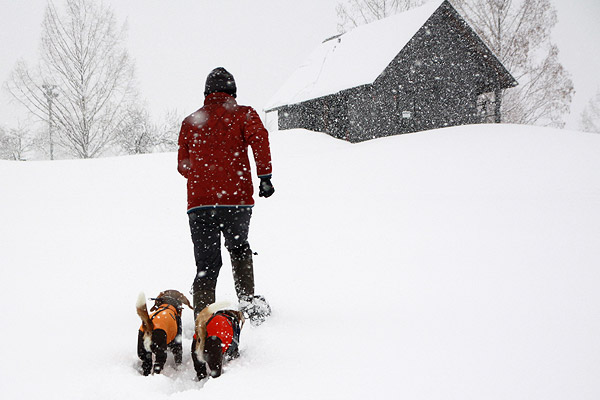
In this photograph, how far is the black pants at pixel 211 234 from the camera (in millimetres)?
2748

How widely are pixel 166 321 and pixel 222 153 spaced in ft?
3.84

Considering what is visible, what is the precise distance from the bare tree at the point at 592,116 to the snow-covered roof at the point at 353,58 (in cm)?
4025

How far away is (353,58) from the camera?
1836 cm

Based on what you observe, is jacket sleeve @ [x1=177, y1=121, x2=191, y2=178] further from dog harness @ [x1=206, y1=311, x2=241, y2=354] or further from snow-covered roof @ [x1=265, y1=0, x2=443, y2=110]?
snow-covered roof @ [x1=265, y1=0, x2=443, y2=110]

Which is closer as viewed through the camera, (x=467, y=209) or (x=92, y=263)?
(x=92, y=263)

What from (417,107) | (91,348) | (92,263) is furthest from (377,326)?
(417,107)

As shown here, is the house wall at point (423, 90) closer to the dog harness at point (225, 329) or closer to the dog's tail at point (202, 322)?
the dog harness at point (225, 329)

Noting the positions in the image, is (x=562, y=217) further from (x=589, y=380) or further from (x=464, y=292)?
(x=589, y=380)

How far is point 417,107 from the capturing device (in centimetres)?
1764

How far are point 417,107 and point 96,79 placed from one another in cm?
1589

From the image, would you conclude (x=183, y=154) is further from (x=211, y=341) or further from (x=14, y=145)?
(x=14, y=145)

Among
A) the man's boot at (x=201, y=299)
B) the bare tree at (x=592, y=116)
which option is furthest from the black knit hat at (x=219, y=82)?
the bare tree at (x=592, y=116)

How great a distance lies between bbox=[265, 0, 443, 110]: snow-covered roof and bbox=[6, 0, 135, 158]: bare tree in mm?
7879

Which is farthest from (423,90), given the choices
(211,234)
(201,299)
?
(201,299)
